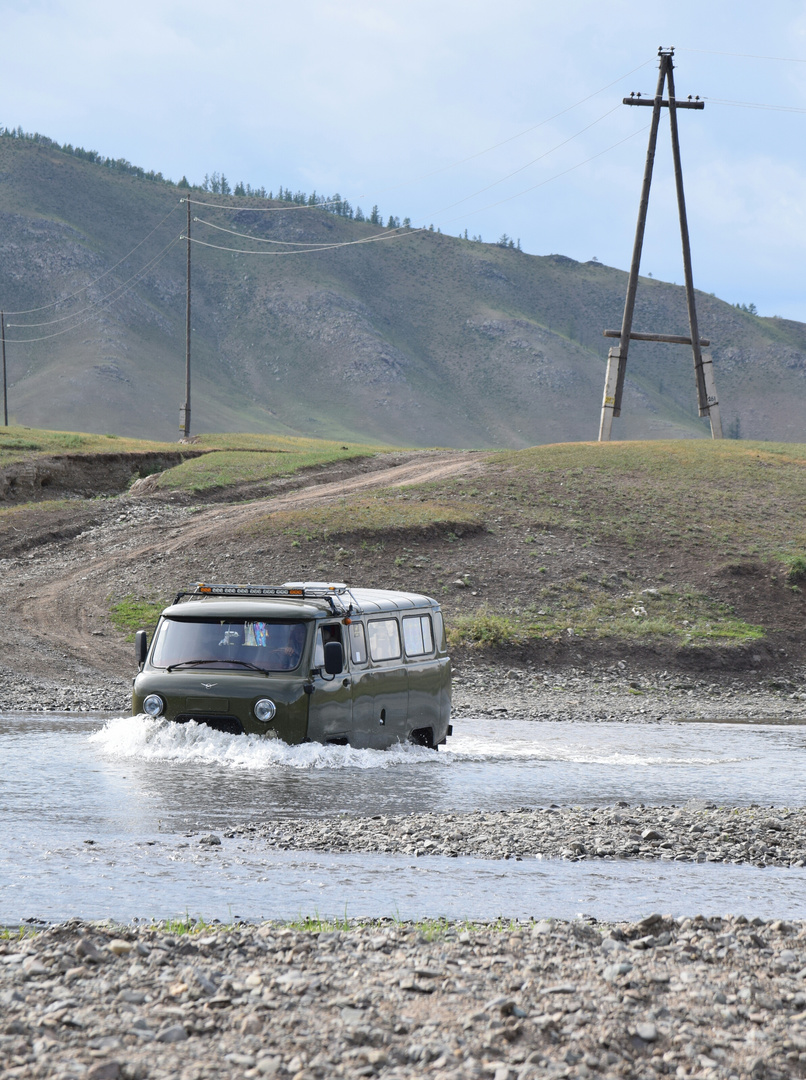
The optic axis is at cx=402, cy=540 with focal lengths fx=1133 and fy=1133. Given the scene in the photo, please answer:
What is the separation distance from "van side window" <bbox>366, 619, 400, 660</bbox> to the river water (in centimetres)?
127

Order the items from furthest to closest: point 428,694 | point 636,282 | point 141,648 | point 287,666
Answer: point 636,282, point 428,694, point 141,648, point 287,666

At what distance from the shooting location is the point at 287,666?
13.4 m

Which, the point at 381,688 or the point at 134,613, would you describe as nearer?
the point at 381,688

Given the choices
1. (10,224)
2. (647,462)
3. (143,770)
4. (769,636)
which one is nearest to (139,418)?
(10,224)

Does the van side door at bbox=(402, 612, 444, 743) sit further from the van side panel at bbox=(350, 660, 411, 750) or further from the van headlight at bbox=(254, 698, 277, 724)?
the van headlight at bbox=(254, 698, 277, 724)

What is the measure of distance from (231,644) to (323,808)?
3.03 metres

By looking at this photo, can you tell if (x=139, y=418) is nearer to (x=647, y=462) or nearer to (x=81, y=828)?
(x=647, y=462)

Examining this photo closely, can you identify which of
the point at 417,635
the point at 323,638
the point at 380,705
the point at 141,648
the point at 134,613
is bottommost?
the point at 134,613

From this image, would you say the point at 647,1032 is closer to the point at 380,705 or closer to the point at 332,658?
the point at 332,658

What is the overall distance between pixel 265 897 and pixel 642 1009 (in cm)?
325

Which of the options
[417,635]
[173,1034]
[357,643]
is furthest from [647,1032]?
[417,635]

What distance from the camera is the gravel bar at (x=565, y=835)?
32.2 ft

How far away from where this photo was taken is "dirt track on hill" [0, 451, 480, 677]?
24.5 m

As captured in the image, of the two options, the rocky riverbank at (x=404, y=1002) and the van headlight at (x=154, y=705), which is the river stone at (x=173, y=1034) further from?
the van headlight at (x=154, y=705)
